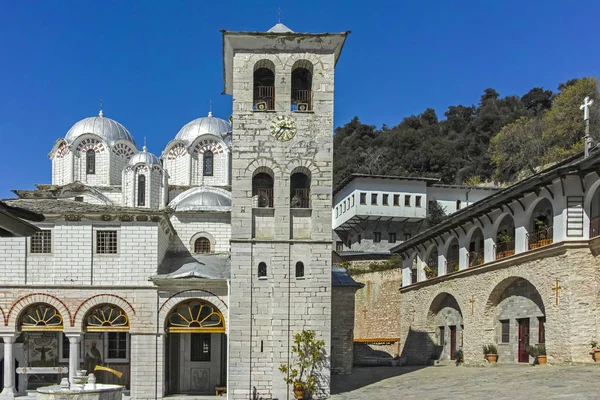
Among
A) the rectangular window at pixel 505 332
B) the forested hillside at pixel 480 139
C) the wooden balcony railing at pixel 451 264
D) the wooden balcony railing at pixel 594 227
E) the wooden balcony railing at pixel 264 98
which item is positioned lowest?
the rectangular window at pixel 505 332

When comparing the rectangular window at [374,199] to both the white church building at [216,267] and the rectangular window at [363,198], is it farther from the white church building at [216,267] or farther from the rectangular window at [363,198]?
the white church building at [216,267]

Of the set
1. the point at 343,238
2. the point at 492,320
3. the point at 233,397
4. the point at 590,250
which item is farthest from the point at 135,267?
the point at 343,238

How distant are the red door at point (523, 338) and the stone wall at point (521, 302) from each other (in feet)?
0.75

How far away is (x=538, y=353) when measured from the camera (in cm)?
2316

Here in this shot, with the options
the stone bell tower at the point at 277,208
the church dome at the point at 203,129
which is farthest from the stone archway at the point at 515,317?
the church dome at the point at 203,129

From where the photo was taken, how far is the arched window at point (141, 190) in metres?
35.1

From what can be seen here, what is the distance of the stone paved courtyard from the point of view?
17797 millimetres

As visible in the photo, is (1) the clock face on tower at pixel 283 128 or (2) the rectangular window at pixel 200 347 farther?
(2) the rectangular window at pixel 200 347

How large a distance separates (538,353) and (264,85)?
13.1 m

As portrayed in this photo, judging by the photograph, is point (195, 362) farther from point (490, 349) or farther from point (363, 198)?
point (363, 198)

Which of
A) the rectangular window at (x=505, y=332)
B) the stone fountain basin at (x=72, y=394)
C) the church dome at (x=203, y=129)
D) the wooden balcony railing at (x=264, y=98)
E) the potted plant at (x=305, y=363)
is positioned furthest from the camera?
the church dome at (x=203, y=129)

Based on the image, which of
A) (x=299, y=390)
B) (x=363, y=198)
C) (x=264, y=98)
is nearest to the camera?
(x=299, y=390)

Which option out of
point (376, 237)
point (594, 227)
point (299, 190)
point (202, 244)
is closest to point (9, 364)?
point (202, 244)

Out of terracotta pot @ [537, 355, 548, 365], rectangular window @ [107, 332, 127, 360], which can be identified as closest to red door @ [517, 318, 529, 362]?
terracotta pot @ [537, 355, 548, 365]
